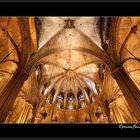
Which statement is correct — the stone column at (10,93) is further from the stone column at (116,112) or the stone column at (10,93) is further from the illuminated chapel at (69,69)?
the stone column at (116,112)

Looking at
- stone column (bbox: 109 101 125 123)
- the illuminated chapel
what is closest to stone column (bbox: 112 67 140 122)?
the illuminated chapel

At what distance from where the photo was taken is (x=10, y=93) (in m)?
10.7

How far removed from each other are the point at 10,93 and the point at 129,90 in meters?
6.30

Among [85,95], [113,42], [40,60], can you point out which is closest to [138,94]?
[113,42]

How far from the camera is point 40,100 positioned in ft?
64.6

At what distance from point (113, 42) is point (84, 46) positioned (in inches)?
126

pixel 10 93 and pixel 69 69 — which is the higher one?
pixel 69 69

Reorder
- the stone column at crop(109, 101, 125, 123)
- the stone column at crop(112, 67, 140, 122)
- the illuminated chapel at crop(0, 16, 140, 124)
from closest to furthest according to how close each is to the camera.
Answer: the stone column at crop(112, 67, 140, 122) → the illuminated chapel at crop(0, 16, 140, 124) → the stone column at crop(109, 101, 125, 123)

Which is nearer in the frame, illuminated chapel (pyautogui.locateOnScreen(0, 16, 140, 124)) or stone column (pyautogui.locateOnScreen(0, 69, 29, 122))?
stone column (pyautogui.locateOnScreen(0, 69, 29, 122))

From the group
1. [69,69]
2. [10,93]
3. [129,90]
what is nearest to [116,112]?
[69,69]

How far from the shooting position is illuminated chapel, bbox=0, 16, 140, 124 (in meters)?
12.8

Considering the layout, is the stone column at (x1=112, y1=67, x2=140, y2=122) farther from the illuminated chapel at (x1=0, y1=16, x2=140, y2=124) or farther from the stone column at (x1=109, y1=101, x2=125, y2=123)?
the stone column at (x1=109, y1=101, x2=125, y2=123)

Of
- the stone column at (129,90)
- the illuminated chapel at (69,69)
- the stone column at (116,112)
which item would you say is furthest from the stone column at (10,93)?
the stone column at (116,112)

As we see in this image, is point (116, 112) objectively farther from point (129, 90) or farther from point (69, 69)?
point (129, 90)
